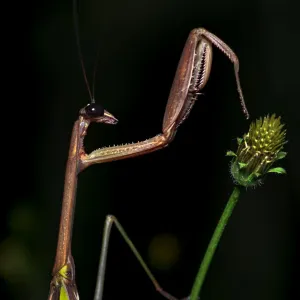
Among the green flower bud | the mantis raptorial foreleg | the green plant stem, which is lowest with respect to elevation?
the green plant stem

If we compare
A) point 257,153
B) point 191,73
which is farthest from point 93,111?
point 257,153

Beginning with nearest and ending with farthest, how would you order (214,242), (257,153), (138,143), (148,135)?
(214,242) → (257,153) → (138,143) → (148,135)

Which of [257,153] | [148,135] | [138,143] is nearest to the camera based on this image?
[257,153]

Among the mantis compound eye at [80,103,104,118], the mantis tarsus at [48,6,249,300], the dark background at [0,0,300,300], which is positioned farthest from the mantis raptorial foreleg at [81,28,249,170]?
the dark background at [0,0,300,300]

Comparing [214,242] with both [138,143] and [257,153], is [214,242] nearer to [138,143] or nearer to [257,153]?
[257,153]

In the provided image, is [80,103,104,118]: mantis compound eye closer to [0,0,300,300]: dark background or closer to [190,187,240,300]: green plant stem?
[190,187,240,300]: green plant stem

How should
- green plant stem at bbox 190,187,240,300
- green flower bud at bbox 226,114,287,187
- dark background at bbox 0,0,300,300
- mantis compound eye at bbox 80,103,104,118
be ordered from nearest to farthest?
green plant stem at bbox 190,187,240,300 < green flower bud at bbox 226,114,287,187 < mantis compound eye at bbox 80,103,104,118 < dark background at bbox 0,0,300,300

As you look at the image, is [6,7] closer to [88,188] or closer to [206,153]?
[88,188]
